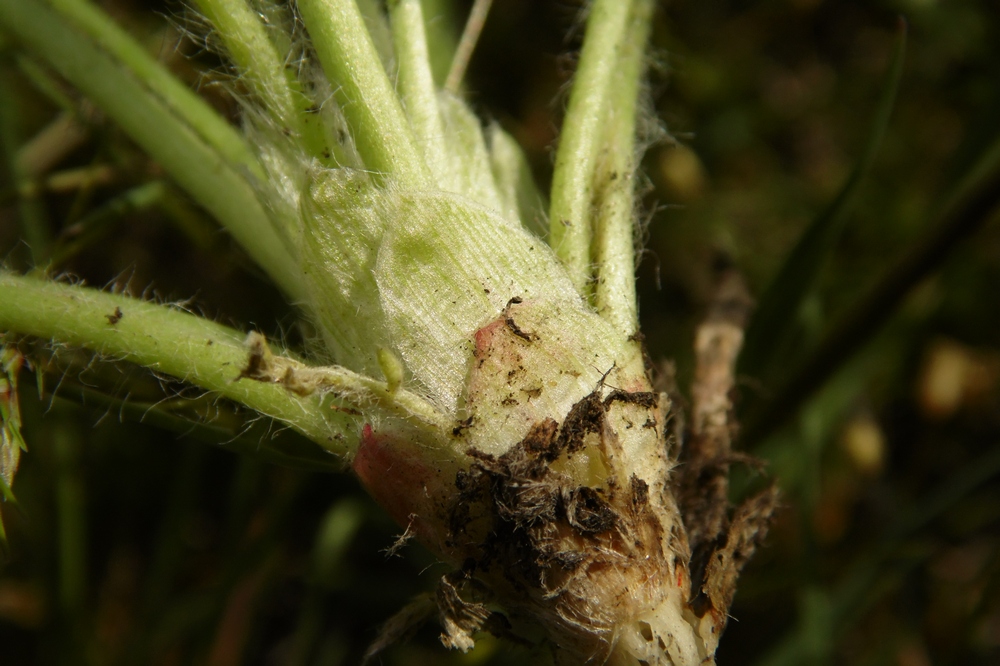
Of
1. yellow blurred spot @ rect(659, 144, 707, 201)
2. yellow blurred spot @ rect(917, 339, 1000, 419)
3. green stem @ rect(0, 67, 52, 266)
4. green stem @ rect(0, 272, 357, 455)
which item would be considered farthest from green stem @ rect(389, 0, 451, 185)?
yellow blurred spot @ rect(917, 339, 1000, 419)

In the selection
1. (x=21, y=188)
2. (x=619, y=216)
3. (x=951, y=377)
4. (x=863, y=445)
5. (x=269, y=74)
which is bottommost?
(x=863, y=445)

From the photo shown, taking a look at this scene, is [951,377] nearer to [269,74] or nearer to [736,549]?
[736,549]

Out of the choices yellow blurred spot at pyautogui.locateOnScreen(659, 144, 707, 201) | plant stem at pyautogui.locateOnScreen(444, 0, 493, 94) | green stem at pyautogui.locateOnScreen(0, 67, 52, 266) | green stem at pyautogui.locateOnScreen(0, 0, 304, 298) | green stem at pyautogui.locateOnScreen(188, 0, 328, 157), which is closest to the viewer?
green stem at pyautogui.locateOnScreen(188, 0, 328, 157)

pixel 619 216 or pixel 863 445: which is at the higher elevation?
pixel 619 216

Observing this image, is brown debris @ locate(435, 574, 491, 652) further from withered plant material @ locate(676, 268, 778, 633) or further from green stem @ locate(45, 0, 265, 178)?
green stem @ locate(45, 0, 265, 178)

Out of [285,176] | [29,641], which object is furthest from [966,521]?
[29,641]

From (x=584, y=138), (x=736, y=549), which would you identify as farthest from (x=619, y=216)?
(x=736, y=549)

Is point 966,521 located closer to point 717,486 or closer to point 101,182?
point 717,486
